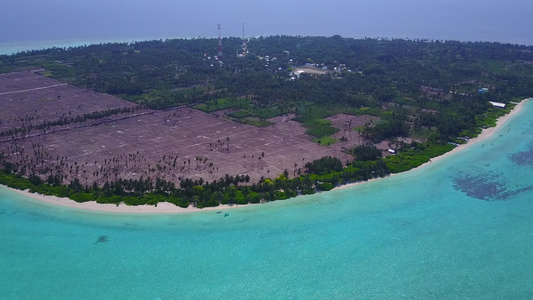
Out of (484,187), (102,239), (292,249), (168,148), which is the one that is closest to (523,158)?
(484,187)

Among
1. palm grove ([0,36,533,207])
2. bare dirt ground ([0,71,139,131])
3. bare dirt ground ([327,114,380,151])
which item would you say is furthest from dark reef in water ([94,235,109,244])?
bare dirt ground ([0,71,139,131])

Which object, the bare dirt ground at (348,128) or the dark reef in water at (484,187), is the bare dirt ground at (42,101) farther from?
the dark reef in water at (484,187)

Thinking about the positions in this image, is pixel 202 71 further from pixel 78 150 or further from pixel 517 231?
pixel 517 231

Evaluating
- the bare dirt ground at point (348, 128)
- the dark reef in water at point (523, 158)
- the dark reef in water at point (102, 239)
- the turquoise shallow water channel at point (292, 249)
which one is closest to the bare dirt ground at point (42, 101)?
the turquoise shallow water channel at point (292, 249)

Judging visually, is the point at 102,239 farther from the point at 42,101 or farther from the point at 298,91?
the point at 298,91

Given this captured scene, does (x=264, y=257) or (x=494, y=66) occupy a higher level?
(x=494, y=66)

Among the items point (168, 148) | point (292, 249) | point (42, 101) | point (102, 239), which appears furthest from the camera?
point (42, 101)

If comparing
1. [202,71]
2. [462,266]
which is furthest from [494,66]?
[462,266]
